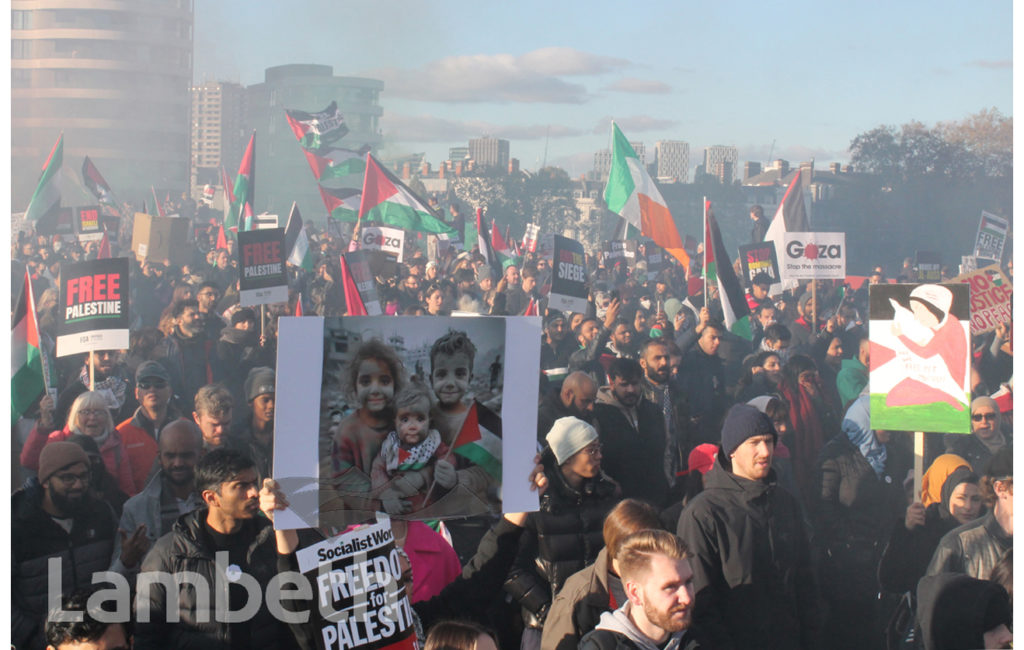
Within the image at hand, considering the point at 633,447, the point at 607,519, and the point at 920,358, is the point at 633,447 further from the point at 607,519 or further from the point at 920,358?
the point at 607,519

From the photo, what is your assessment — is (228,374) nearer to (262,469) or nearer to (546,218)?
(262,469)

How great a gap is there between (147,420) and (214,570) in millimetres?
1835

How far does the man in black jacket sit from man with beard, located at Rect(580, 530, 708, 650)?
521mm

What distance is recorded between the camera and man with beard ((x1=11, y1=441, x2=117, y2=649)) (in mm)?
3059

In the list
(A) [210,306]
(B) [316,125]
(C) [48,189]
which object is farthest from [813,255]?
(B) [316,125]

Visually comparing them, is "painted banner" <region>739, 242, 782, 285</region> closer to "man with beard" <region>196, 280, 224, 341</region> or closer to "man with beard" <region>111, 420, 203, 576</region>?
"man with beard" <region>196, 280, 224, 341</region>

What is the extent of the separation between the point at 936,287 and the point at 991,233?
9220 millimetres

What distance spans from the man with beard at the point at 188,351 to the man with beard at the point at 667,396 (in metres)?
2.37

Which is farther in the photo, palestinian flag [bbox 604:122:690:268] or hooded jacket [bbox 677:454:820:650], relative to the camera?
palestinian flag [bbox 604:122:690:268]

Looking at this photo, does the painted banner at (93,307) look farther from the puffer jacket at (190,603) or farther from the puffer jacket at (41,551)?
the puffer jacket at (190,603)

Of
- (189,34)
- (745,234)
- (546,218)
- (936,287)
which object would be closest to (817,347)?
(936,287)

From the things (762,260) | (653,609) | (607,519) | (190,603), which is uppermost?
(762,260)

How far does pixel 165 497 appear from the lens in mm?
3438

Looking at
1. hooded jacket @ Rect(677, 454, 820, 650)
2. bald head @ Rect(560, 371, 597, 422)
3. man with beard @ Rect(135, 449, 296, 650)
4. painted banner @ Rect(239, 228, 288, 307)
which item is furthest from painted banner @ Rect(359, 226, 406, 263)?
man with beard @ Rect(135, 449, 296, 650)
